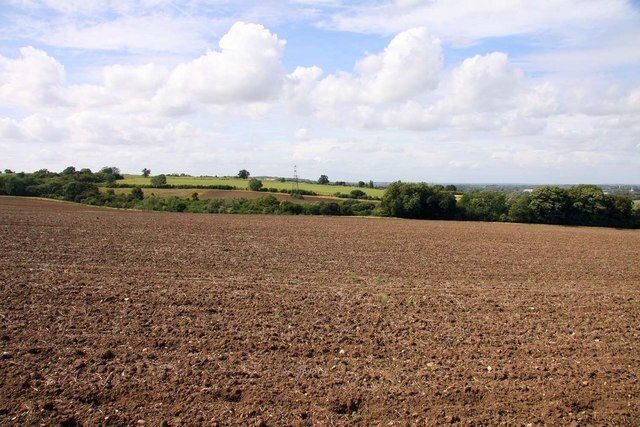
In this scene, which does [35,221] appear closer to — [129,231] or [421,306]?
[129,231]

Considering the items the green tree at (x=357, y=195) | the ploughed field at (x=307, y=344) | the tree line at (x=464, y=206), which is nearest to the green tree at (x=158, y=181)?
the tree line at (x=464, y=206)

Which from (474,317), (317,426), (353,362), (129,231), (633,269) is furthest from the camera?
(129,231)

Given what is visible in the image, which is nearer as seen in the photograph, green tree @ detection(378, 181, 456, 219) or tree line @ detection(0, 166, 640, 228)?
tree line @ detection(0, 166, 640, 228)

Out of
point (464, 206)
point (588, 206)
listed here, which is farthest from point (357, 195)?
point (588, 206)

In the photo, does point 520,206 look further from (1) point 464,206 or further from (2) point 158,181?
(2) point 158,181

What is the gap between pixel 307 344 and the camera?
31.7 feet

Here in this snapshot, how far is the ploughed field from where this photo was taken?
7.05 m

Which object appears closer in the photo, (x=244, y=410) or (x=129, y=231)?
(x=244, y=410)

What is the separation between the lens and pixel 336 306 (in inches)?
501

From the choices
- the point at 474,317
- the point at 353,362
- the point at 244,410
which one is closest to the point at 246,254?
the point at 474,317

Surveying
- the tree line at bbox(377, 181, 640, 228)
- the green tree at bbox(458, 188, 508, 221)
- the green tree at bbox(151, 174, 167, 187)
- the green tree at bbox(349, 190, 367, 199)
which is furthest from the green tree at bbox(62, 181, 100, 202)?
the green tree at bbox(458, 188, 508, 221)

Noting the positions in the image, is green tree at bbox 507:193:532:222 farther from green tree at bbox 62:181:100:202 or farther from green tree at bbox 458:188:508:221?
green tree at bbox 62:181:100:202

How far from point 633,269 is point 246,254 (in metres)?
18.8

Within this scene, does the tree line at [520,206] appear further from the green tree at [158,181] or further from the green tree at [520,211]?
the green tree at [158,181]
